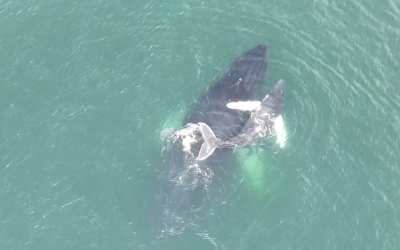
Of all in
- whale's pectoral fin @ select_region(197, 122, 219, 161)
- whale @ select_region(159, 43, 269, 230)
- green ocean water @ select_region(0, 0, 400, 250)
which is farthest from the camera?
whale's pectoral fin @ select_region(197, 122, 219, 161)

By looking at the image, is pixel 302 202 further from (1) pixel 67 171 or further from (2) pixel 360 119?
(1) pixel 67 171

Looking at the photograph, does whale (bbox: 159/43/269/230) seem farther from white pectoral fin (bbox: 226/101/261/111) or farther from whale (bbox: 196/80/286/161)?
whale (bbox: 196/80/286/161)

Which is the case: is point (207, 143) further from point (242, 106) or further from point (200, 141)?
point (242, 106)

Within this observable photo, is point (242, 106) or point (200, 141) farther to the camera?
point (242, 106)

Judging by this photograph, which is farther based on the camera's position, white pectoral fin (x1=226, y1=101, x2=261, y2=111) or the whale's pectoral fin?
white pectoral fin (x1=226, y1=101, x2=261, y2=111)

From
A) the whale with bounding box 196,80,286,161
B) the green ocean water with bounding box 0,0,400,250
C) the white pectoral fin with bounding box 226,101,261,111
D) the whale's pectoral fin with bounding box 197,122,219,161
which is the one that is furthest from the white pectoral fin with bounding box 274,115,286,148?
the whale's pectoral fin with bounding box 197,122,219,161

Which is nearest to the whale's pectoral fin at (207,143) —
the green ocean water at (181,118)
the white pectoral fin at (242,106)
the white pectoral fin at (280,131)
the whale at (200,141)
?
the whale at (200,141)

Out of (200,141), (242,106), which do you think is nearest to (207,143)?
(200,141)
